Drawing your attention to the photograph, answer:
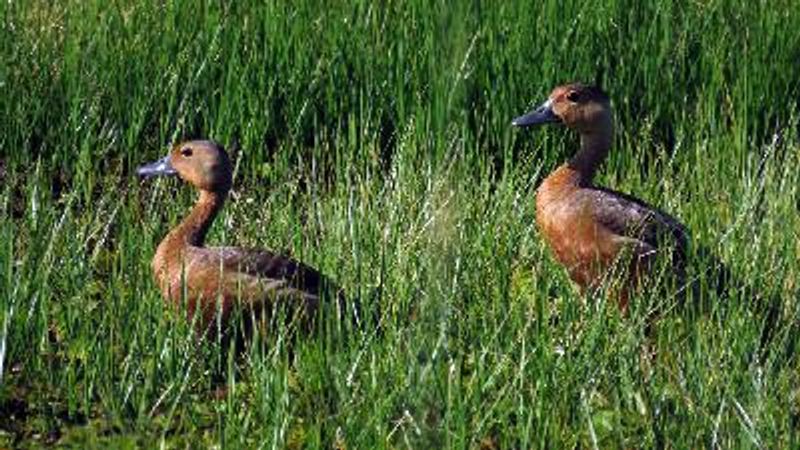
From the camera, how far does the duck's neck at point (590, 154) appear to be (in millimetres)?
5812

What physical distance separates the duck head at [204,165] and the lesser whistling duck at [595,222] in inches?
36.2

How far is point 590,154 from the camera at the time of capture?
19.3ft

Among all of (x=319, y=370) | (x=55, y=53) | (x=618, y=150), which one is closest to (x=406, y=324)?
(x=319, y=370)

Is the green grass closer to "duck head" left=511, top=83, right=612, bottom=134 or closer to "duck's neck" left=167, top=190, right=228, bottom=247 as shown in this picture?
"duck's neck" left=167, top=190, right=228, bottom=247

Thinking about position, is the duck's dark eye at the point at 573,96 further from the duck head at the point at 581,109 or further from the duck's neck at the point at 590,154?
the duck's neck at the point at 590,154

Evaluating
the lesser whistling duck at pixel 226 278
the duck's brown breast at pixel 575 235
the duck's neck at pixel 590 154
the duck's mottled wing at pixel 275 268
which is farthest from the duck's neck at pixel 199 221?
the duck's neck at pixel 590 154

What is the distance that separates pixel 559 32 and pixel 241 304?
7.43 feet

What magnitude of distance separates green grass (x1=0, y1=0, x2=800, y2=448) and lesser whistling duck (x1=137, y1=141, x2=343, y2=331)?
10 centimetres

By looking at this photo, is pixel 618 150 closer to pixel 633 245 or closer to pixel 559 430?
pixel 633 245

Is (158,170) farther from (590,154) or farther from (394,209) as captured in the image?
(590,154)

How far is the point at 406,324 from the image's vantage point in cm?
488

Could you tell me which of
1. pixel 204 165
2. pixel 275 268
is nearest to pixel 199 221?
pixel 204 165

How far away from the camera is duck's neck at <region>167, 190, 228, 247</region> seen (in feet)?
17.5

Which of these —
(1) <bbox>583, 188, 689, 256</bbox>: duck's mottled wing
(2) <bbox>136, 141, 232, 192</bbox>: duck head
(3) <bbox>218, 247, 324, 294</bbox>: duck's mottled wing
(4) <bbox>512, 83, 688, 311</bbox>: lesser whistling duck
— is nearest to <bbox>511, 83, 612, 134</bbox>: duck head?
(4) <bbox>512, 83, 688, 311</bbox>: lesser whistling duck
